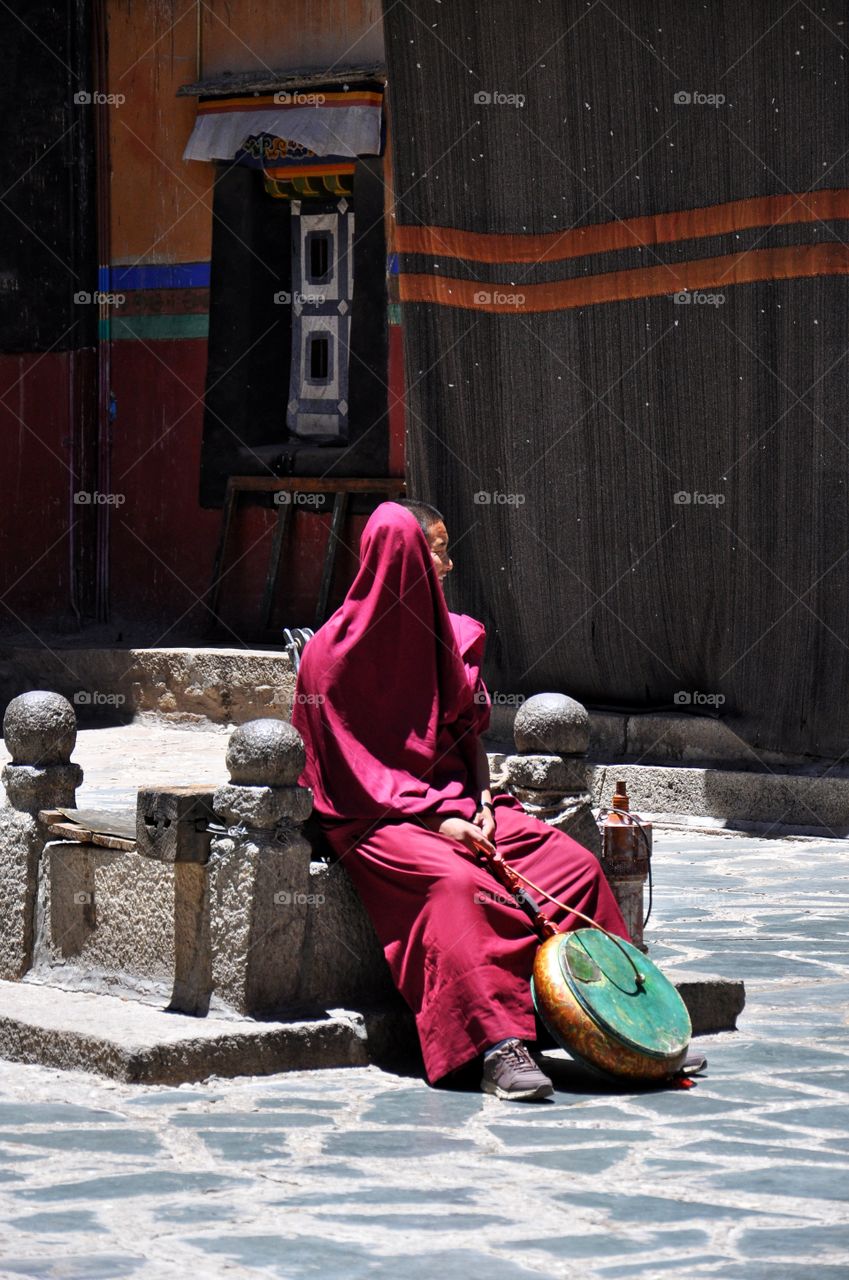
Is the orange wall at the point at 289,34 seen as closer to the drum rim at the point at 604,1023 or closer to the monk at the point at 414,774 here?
the monk at the point at 414,774

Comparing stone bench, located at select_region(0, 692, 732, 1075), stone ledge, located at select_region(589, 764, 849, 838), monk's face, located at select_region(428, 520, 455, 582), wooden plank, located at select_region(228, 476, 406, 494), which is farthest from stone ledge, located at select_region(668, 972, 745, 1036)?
wooden plank, located at select_region(228, 476, 406, 494)

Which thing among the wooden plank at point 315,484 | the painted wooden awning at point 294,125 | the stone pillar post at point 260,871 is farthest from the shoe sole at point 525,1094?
the painted wooden awning at point 294,125

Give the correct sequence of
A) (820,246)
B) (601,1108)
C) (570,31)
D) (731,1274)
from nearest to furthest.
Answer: (731,1274) → (601,1108) → (820,246) → (570,31)

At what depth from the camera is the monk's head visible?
5613mm

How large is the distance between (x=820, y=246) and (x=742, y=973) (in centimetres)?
378

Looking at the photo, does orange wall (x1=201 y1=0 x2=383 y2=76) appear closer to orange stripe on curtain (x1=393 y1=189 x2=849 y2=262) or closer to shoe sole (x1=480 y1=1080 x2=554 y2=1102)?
orange stripe on curtain (x1=393 y1=189 x2=849 y2=262)

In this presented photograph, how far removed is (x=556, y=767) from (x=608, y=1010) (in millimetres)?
1124

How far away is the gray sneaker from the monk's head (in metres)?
1.25

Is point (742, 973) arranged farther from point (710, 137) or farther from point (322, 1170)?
point (710, 137)

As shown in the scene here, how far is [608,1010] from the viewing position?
16.3 ft

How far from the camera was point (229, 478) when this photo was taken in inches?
528

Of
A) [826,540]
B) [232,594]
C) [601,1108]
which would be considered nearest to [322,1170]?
[601,1108]

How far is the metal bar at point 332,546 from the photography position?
12789 millimetres

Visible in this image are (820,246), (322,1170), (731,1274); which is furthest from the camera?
(820,246)
